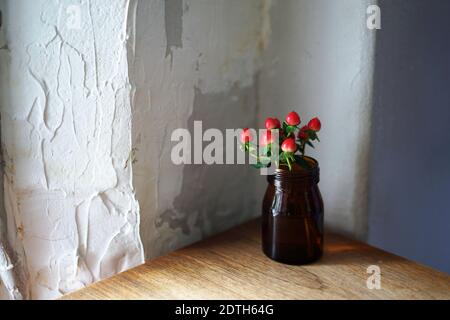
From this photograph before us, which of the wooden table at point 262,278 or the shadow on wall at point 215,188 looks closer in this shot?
the wooden table at point 262,278

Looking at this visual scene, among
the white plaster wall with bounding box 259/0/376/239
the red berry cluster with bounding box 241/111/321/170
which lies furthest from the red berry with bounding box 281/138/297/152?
the white plaster wall with bounding box 259/0/376/239

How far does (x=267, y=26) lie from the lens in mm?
1143

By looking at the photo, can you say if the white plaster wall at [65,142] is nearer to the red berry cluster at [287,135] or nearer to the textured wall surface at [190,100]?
the textured wall surface at [190,100]

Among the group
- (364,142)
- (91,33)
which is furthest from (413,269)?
(91,33)

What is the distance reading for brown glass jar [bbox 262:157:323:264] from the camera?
3.06ft

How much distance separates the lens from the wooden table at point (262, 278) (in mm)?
861

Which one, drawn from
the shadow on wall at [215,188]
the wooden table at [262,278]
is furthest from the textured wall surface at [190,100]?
the wooden table at [262,278]

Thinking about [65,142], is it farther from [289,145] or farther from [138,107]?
[289,145]

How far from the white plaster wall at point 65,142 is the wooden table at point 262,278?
10cm

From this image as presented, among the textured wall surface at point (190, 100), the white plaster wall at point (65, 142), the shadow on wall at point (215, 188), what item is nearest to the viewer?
the white plaster wall at point (65, 142)

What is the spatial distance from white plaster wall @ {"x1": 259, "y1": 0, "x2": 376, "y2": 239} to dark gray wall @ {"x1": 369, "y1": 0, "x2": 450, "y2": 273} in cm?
4

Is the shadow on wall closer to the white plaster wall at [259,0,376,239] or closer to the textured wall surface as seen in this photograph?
the textured wall surface

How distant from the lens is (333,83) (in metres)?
1.06
